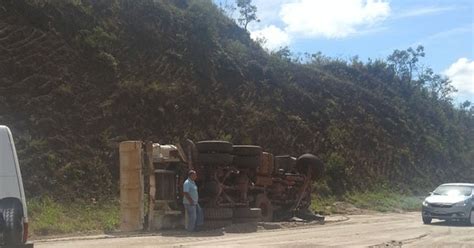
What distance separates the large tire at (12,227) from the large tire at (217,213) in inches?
422

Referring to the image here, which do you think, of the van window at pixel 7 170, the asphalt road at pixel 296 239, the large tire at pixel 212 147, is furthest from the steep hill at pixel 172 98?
the van window at pixel 7 170

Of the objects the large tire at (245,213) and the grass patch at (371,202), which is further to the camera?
the grass patch at (371,202)

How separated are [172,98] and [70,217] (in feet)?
42.6

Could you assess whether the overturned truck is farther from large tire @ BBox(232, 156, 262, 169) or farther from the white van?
the white van

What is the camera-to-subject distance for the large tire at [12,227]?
751cm

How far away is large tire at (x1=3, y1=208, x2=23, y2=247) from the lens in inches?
296

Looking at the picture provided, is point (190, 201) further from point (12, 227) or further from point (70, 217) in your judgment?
point (12, 227)

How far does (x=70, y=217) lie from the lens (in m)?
18.9

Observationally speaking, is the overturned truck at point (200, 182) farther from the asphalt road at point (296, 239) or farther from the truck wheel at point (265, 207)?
the asphalt road at point (296, 239)

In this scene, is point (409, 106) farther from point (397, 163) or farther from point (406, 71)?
point (397, 163)

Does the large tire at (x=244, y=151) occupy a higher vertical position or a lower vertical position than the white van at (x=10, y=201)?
higher

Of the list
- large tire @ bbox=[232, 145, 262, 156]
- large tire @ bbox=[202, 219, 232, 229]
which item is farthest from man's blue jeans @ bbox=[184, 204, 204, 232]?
large tire @ bbox=[232, 145, 262, 156]

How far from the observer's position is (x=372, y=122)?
51.7 m

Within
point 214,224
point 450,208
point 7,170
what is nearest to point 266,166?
point 214,224
